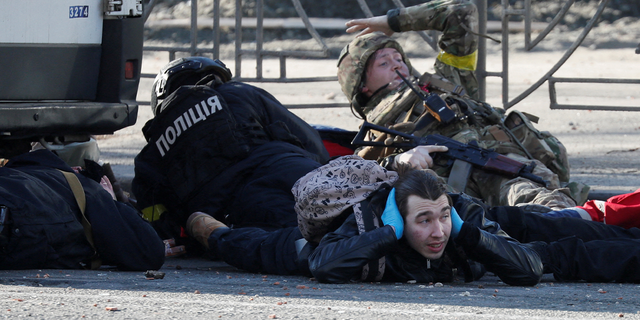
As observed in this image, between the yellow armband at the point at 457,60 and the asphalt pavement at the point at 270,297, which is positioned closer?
the asphalt pavement at the point at 270,297

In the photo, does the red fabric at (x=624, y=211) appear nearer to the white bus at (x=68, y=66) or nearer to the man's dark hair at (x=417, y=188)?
the man's dark hair at (x=417, y=188)

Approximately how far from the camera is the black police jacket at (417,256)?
3.48 m

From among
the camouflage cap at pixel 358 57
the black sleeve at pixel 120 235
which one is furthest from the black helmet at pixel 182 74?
the black sleeve at pixel 120 235

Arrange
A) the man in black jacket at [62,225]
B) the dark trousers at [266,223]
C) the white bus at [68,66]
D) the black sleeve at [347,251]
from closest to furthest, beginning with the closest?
1. the black sleeve at [347,251]
2. the man in black jacket at [62,225]
3. the dark trousers at [266,223]
4. the white bus at [68,66]

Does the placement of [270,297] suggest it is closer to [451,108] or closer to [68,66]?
[68,66]

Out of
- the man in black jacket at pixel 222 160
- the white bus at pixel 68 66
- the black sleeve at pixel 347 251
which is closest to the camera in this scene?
the black sleeve at pixel 347 251

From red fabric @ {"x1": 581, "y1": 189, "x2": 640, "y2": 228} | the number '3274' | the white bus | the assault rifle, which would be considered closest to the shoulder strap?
the white bus

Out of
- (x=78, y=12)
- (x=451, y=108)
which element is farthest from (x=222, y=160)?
(x=451, y=108)

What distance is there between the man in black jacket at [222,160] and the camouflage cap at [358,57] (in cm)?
106

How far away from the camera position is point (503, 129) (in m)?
5.67

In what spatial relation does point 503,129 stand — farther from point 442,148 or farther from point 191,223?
point 191,223

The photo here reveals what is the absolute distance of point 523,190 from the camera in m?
4.97

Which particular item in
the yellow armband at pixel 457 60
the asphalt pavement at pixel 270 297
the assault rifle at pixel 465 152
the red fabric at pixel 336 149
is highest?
the yellow armband at pixel 457 60

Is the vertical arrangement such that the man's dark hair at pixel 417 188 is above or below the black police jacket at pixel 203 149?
below
